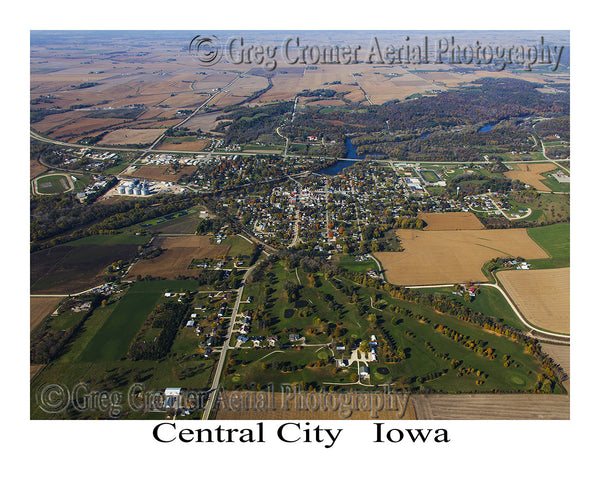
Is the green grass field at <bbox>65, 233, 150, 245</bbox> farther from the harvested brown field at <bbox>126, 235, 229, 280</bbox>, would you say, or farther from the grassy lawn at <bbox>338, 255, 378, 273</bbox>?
the grassy lawn at <bbox>338, 255, 378, 273</bbox>

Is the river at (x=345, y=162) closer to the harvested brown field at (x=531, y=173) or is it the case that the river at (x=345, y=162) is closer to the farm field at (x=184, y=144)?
the farm field at (x=184, y=144)

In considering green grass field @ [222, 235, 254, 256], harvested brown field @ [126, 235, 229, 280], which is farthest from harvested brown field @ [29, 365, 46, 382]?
green grass field @ [222, 235, 254, 256]

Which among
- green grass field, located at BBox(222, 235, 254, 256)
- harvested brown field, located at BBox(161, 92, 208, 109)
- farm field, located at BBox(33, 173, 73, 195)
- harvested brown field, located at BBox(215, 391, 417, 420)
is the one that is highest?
harvested brown field, located at BBox(161, 92, 208, 109)

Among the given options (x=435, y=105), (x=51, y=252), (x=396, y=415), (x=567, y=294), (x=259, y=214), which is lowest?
(x=396, y=415)

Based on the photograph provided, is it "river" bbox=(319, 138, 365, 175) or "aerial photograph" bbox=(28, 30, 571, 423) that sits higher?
"river" bbox=(319, 138, 365, 175)

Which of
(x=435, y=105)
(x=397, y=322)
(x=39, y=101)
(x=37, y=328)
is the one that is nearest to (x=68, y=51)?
(x=39, y=101)

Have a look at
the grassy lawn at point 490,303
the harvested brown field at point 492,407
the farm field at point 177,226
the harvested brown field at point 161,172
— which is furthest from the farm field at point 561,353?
the harvested brown field at point 161,172

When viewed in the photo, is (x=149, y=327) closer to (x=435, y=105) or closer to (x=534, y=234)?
(x=534, y=234)
